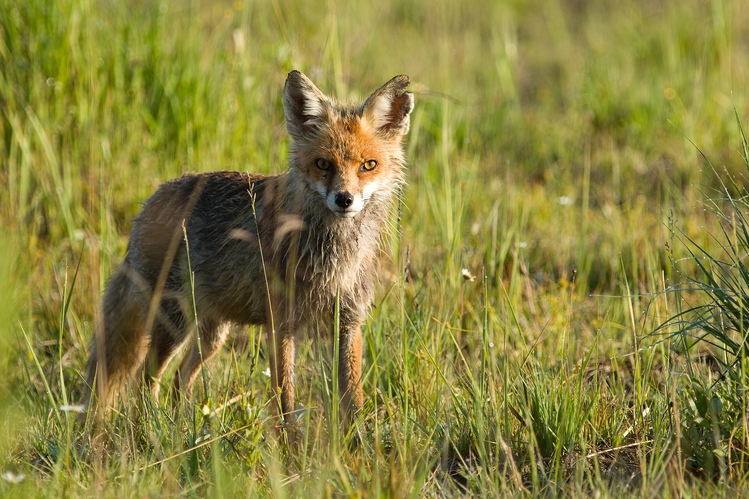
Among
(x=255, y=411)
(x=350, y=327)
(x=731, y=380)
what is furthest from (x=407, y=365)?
(x=731, y=380)

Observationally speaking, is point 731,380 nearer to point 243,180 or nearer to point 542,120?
point 243,180

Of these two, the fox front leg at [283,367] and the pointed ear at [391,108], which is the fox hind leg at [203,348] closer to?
the fox front leg at [283,367]

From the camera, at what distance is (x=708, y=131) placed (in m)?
6.97

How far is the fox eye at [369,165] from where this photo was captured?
3.95 meters

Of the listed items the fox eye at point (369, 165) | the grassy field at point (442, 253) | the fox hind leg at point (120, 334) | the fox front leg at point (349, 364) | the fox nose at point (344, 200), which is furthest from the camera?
the fox hind leg at point (120, 334)

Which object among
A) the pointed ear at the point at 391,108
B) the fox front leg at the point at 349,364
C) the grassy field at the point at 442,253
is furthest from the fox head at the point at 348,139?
the fox front leg at the point at 349,364

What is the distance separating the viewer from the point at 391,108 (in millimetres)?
4164

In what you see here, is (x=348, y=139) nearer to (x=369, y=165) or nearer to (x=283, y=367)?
(x=369, y=165)

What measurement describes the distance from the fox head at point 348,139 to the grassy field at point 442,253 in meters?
0.43

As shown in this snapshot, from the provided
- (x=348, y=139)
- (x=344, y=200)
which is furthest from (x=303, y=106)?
(x=344, y=200)

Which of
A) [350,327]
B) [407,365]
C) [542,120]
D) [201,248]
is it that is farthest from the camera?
[542,120]

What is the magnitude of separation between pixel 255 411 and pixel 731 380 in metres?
1.89

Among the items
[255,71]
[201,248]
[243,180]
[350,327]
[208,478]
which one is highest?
[255,71]

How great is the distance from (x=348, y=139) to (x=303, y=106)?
0.33 metres
